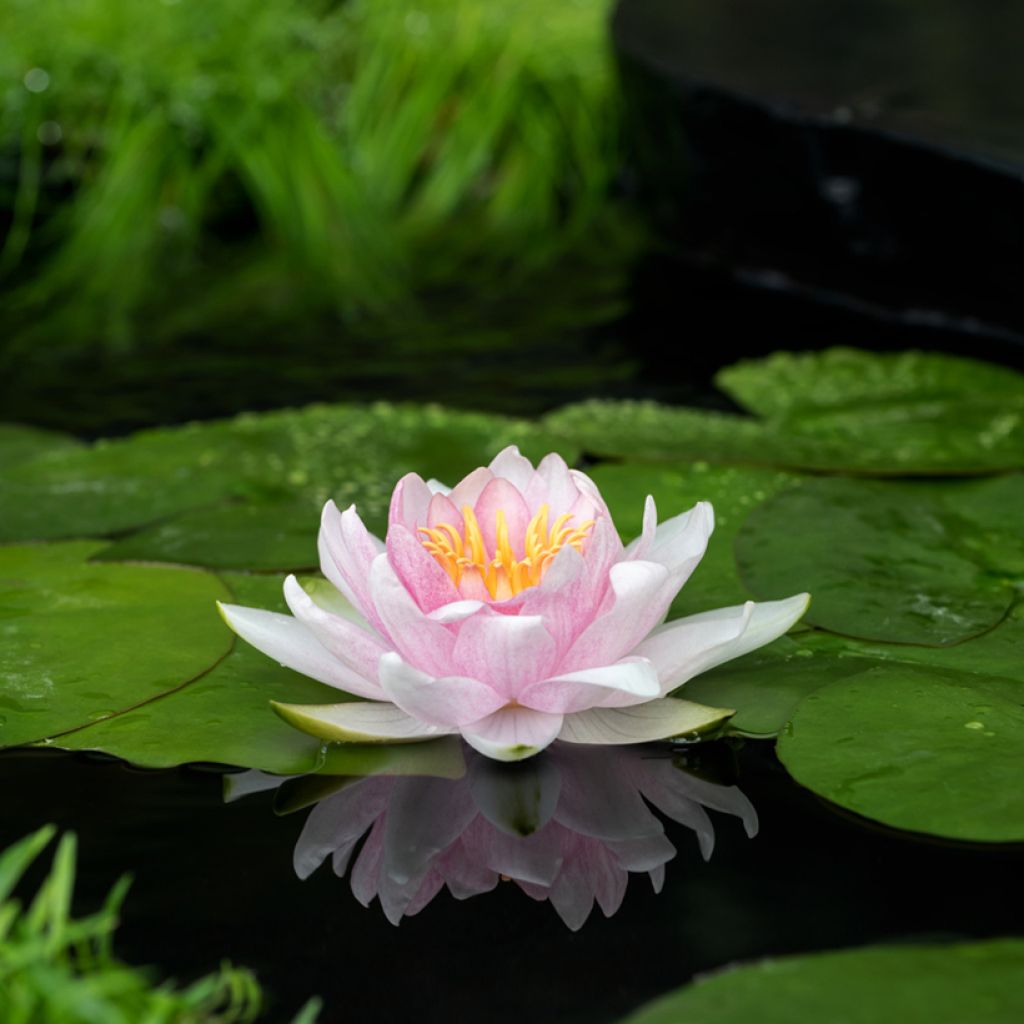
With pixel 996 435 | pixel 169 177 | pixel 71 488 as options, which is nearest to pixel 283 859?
pixel 71 488

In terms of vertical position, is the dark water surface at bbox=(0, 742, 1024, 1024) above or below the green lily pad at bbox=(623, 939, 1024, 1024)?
below

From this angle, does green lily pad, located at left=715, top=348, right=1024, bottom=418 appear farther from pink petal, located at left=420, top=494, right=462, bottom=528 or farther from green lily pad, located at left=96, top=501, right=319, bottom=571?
pink petal, located at left=420, top=494, right=462, bottom=528

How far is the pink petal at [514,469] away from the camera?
1055 mm

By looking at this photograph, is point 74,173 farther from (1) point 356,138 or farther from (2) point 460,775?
(2) point 460,775

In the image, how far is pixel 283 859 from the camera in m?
0.93

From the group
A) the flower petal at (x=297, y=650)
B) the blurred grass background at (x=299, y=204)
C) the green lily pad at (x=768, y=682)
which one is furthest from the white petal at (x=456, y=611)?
the blurred grass background at (x=299, y=204)

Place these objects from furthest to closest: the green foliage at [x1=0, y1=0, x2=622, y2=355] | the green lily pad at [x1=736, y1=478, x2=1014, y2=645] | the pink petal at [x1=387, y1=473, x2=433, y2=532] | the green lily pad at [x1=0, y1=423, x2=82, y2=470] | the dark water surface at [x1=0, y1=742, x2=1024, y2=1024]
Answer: the green foliage at [x1=0, y1=0, x2=622, y2=355], the green lily pad at [x1=0, y1=423, x2=82, y2=470], the green lily pad at [x1=736, y1=478, x2=1014, y2=645], the pink petal at [x1=387, y1=473, x2=433, y2=532], the dark water surface at [x1=0, y1=742, x2=1024, y2=1024]

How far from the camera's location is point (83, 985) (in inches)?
26.7

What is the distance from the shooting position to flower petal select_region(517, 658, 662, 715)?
91 centimetres

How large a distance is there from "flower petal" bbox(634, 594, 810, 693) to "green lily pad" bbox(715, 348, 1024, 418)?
79 cm

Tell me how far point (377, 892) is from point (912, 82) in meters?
2.00

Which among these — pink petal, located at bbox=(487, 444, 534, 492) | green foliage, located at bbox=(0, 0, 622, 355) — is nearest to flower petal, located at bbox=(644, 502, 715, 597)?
pink petal, located at bbox=(487, 444, 534, 492)

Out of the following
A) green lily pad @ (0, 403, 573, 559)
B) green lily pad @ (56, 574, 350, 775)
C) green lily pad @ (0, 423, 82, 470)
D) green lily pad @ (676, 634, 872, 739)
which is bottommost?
green lily pad @ (0, 423, 82, 470)

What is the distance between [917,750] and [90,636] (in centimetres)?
67
